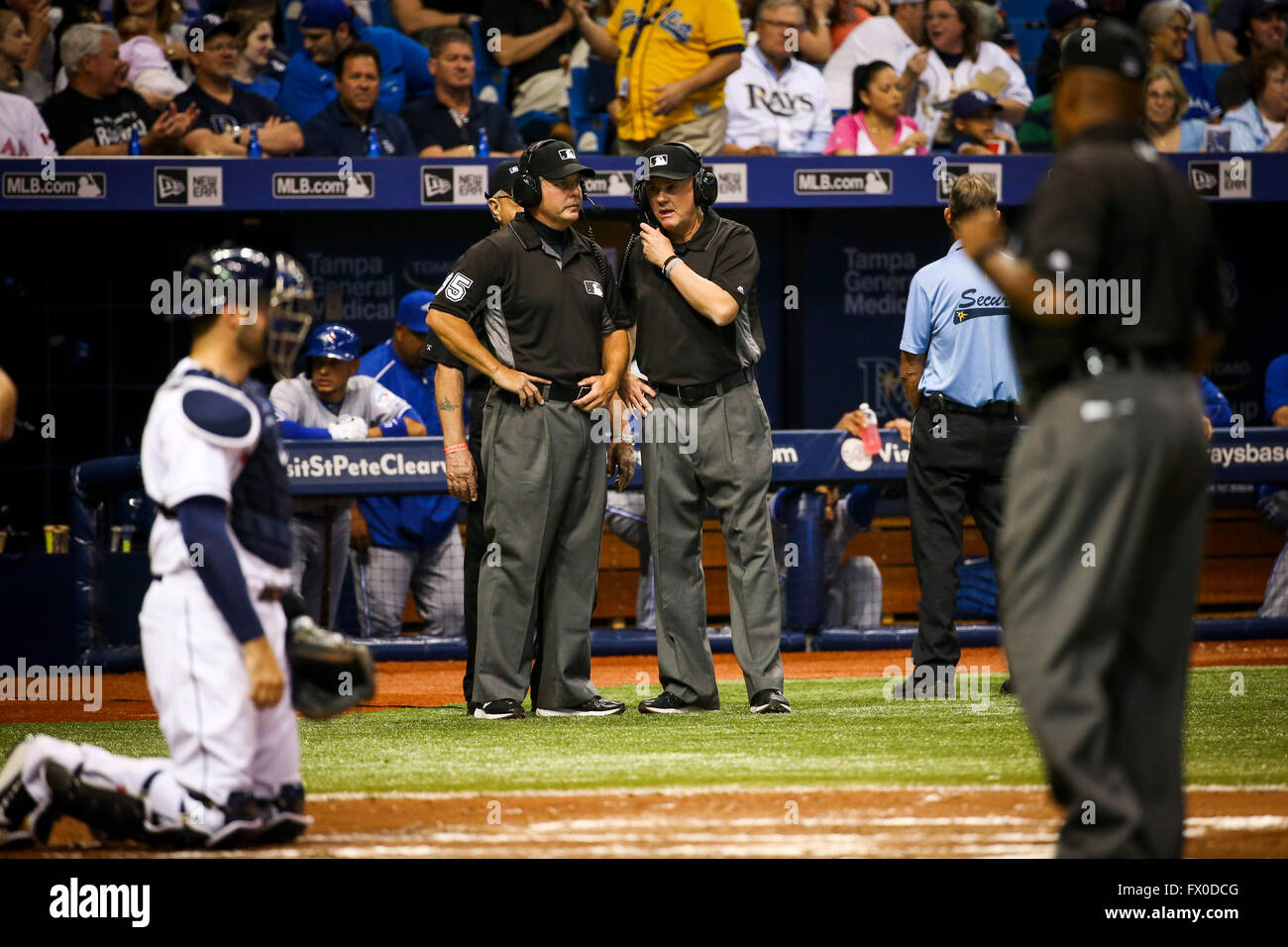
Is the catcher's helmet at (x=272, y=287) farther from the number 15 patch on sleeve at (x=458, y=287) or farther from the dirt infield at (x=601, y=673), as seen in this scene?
the dirt infield at (x=601, y=673)

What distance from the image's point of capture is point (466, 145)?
414 inches

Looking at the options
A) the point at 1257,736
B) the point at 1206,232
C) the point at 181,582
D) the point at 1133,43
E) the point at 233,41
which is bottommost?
the point at 1257,736

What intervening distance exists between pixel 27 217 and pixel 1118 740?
9.51 metres

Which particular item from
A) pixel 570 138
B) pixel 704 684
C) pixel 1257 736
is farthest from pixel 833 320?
pixel 1257 736

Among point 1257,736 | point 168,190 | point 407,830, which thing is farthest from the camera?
point 168,190

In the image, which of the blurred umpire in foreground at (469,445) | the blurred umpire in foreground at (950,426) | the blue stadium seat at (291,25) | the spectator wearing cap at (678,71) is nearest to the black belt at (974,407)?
the blurred umpire in foreground at (950,426)

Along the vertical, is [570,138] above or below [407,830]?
above

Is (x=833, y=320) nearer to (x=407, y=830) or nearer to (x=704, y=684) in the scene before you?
(x=704, y=684)

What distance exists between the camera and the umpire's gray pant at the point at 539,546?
6.20 metres

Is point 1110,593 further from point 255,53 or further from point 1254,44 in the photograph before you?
point 1254,44

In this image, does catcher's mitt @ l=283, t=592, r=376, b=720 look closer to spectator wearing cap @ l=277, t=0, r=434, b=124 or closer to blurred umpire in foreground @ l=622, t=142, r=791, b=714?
blurred umpire in foreground @ l=622, t=142, r=791, b=714

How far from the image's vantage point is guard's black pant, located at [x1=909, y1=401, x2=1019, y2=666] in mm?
6641

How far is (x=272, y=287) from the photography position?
3764 millimetres

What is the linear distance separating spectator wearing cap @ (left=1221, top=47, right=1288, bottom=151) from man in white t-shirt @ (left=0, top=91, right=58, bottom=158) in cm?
847
